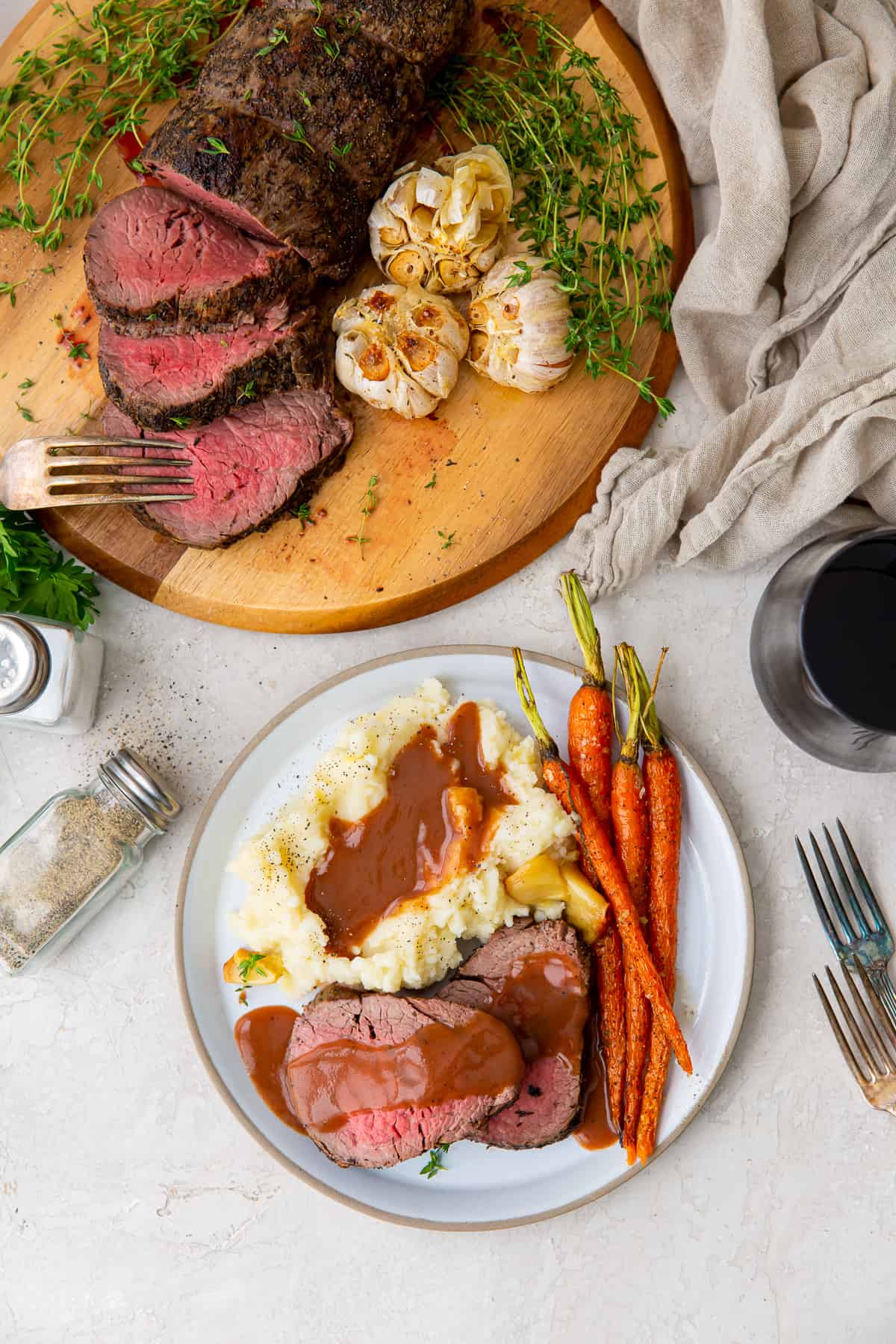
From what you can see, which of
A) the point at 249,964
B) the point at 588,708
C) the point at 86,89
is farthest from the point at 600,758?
the point at 86,89

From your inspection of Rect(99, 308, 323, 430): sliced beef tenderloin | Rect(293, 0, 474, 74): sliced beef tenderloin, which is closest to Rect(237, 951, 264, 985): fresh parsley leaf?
Rect(99, 308, 323, 430): sliced beef tenderloin

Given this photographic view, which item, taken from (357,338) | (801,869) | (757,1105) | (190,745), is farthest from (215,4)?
(757,1105)

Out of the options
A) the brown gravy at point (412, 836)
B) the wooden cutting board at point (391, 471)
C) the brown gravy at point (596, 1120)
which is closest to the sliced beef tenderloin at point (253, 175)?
the wooden cutting board at point (391, 471)

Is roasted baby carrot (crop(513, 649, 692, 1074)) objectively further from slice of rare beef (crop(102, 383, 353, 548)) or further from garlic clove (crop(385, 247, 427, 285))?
garlic clove (crop(385, 247, 427, 285))

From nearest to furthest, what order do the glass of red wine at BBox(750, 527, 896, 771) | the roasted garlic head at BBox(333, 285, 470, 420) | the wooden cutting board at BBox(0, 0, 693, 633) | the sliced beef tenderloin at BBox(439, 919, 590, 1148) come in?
the glass of red wine at BBox(750, 527, 896, 771), the sliced beef tenderloin at BBox(439, 919, 590, 1148), the roasted garlic head at BBox(333, 285, 470, 420), the wooden cutting board at BBox(0, 0, 693, 633)

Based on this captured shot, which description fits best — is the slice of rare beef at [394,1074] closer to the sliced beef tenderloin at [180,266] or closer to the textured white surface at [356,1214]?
the textured white surface at [356,1214]

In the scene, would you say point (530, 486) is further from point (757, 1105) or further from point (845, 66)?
point (757, 1105)
